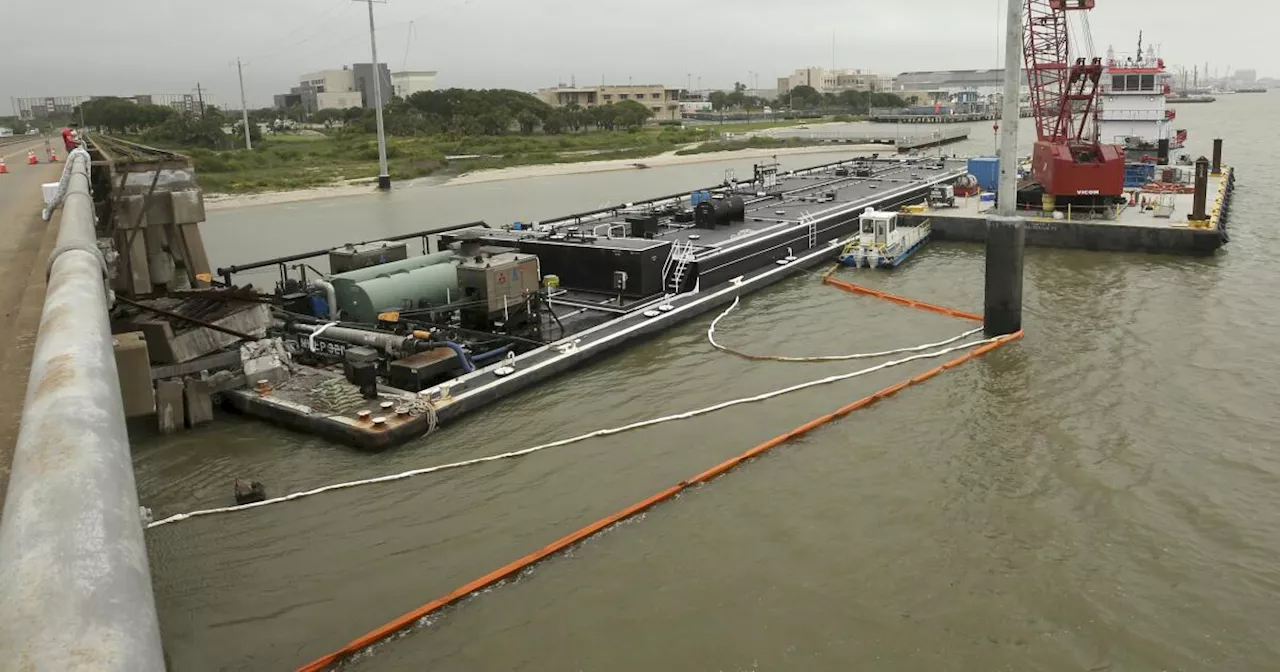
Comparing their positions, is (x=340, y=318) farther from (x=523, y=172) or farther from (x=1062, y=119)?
(x=523, y=172)

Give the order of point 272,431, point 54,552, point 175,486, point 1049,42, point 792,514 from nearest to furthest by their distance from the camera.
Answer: point 54,552 → point 792,514 → point 175,486 → point 272,431 → point 1049,42

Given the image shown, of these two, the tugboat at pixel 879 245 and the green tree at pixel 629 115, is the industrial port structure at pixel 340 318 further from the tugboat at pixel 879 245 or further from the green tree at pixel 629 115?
the green tree at pixel 629 115

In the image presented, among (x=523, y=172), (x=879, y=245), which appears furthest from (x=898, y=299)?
(x=523, y=172)

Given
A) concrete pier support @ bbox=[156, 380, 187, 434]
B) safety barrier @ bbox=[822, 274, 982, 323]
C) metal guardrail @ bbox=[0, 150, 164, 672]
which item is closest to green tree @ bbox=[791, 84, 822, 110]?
safety barrier @ bbox=[822, 274, 982, 323]

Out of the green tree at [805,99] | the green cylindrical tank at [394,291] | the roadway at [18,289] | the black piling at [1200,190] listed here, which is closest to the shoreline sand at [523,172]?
the green cylindrical tank at [394,291]

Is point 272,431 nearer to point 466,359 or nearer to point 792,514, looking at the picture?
point 466,359

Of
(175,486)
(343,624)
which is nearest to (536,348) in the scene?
(175,486)
